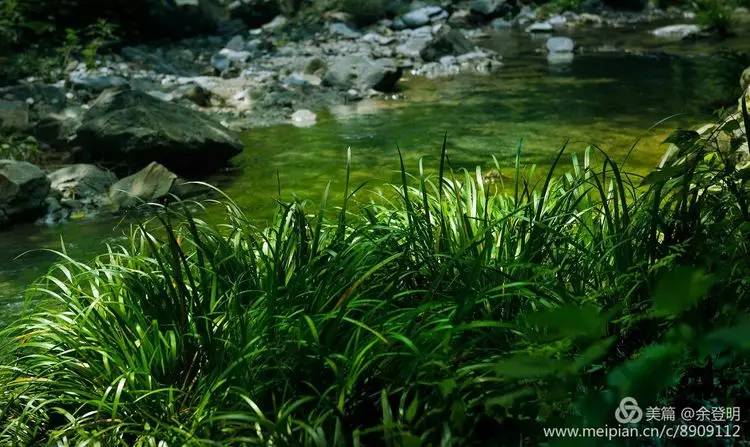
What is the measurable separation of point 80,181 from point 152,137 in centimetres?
68

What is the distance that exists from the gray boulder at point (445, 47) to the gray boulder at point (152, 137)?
19.2 feet

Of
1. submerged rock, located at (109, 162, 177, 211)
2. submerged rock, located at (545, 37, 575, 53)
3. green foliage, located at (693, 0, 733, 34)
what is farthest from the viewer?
green foliage, located at (693, 0, 733, 34)

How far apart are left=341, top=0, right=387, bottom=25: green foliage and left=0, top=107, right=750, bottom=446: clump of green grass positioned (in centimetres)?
1302

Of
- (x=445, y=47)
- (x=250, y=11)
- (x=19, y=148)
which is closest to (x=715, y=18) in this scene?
(x=445, y=47)

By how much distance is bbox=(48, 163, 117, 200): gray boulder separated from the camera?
6.07 metres

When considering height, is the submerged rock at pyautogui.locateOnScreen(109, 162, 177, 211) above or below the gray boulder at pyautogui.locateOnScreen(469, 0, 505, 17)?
below

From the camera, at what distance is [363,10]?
15.3m

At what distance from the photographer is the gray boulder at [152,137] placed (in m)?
6.45

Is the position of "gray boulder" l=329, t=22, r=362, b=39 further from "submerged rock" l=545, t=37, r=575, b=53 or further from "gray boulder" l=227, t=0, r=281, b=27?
"submerged rock" l=545, t=37, r=575, b=53

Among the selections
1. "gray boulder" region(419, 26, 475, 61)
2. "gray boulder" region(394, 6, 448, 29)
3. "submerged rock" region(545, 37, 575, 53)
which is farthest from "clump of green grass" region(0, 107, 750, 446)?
"gray boulder" region(394, 6, 448, 29)

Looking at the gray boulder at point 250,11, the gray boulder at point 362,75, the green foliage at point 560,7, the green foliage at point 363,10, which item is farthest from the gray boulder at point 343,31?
the green foliage at point 560,7

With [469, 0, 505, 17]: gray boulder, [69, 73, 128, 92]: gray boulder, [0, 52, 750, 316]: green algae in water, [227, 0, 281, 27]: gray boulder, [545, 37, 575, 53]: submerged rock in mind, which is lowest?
[0, 52, 750, 316]: green algae in water

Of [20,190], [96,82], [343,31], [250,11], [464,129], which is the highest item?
[250,11]

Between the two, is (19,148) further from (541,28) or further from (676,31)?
(676,31)
